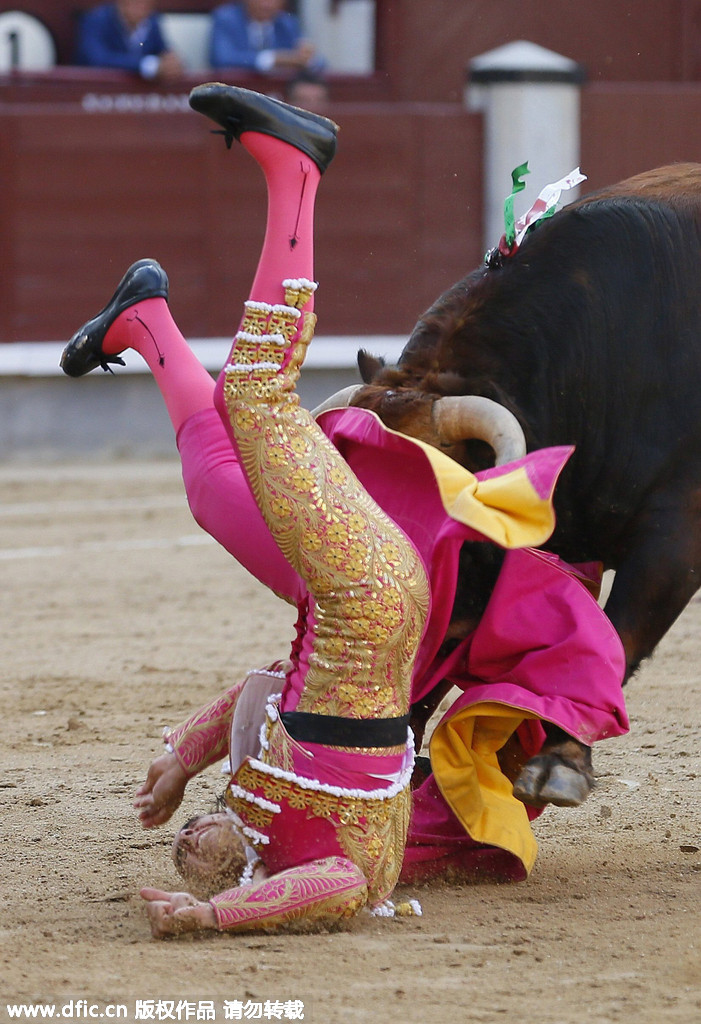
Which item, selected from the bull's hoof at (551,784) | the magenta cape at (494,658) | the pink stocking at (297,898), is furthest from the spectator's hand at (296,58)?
the pink stocking at (297,898)

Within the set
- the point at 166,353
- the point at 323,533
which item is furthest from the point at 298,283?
the point at 166,353

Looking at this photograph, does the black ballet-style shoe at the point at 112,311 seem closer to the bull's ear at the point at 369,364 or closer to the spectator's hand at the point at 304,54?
the bull's ear at the point at 369,364

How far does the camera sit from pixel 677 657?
13.1ft

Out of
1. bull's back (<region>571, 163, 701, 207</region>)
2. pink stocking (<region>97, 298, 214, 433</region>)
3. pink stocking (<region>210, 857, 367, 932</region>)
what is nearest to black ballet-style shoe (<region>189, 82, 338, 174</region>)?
pink stocking (<region>97, 298, 214, 433</region>)

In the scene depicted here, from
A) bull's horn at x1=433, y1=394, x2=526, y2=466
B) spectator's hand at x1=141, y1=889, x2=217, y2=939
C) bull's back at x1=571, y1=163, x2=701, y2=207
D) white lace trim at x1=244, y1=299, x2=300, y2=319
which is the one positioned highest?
bull's back at x1=571, y1=163, x2=701, y2=207

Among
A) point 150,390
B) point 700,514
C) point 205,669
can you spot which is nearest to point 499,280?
point 700,514

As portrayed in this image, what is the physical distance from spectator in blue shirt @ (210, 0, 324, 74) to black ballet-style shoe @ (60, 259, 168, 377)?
6398 millimetres

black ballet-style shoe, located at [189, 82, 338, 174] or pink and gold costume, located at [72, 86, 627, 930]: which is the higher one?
black ballet-style shoe, located at [189, 82, 338, 174]

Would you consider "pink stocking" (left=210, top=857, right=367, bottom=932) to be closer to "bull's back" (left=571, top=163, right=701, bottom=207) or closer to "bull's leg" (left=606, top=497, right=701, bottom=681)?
"bull's leg" (left=606, top=497, right=701, bottom=681)

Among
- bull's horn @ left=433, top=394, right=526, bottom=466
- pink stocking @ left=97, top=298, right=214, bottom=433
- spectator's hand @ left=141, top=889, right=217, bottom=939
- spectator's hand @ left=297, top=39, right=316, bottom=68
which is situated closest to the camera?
spectator's hand @ left=141, top=889, right=217, bottom=939

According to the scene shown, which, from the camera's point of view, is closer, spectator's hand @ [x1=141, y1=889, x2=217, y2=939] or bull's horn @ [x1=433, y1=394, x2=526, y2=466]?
spectator's hand @ [x1=141, y1=889, x2=217, y2=939]

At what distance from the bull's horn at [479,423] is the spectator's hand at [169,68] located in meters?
6.65

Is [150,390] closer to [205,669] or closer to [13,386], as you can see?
[13,386]

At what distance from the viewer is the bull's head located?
88.8 inches
